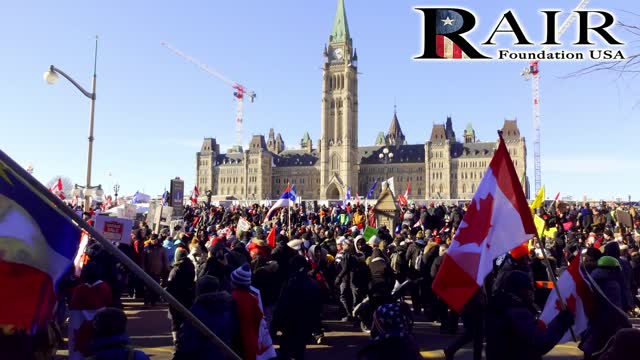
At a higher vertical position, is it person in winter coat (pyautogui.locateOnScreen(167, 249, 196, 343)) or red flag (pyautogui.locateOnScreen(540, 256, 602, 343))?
red flag (pyautogui.locateOnScreen(540, 256, 602, 343))

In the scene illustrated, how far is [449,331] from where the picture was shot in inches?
415

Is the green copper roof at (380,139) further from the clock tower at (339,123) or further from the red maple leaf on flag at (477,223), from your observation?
the red maple leaf on flag at (477,223)

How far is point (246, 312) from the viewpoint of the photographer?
5.04 meters

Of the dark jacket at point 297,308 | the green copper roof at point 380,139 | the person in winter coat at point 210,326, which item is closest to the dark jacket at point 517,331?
the person in winter coat at point 210,326

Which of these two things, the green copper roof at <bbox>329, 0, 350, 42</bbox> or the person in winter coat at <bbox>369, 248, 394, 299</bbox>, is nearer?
the person in winter coat at <bbox>369, 248, 394, 299</bbox>

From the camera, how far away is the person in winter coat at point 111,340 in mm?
3434

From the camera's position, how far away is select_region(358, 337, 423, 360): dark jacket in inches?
147

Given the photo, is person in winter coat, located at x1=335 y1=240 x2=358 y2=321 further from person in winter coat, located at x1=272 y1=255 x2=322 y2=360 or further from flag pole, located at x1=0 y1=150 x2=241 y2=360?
flag pole, located at x1=0 y1=150 x2=241 y2=360

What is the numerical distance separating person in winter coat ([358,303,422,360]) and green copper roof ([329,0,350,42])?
133736mm

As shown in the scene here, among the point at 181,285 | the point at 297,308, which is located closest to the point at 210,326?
the point at 297,308

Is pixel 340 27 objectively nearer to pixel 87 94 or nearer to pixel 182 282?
pixel 87 94

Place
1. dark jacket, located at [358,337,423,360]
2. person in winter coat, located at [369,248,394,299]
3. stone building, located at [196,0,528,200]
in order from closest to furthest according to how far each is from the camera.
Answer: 1. dark jacket, located at [358,337,423,360]
2. person in winter coat, located at [369,248,394,299]
3. stone building, located at [196,0,528,200]

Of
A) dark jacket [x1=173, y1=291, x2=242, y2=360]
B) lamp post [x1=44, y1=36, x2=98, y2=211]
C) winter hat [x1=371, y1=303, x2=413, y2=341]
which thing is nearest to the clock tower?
lamp post [x1=44, y1=36, x2=98, y2=211]

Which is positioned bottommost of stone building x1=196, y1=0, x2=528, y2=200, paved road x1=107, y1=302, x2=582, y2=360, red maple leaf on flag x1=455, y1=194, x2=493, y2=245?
paved road x1=107, y1=302, x2=582, y2=360
